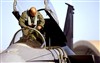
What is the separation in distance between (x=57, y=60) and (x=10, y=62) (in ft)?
3.18

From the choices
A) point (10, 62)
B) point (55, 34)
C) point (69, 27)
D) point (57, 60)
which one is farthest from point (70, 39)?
point (10, 62)

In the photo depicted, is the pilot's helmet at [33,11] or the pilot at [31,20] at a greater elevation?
the pilot's helmet at [33,11]

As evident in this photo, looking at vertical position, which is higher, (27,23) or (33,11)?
(33,11)

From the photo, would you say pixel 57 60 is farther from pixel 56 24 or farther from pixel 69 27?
pixel 69 27

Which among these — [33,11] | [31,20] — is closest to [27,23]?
[31,20]

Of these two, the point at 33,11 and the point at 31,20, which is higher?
the point at 33,11

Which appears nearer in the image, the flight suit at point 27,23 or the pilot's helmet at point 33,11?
the flight suit at point 27,23

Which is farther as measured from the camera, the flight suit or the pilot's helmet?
the pilot's helmet

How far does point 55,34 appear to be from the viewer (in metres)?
7.75

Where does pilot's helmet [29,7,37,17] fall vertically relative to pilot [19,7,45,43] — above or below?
above

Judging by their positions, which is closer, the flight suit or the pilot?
the flight suit

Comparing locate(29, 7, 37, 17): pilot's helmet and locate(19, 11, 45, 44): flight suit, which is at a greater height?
locate(29, 7, 37, 17): pilot's helmet

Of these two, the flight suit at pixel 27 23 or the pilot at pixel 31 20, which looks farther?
the pilot at pixel 31 20

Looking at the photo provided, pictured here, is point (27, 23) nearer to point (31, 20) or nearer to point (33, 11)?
point (31, 20)
